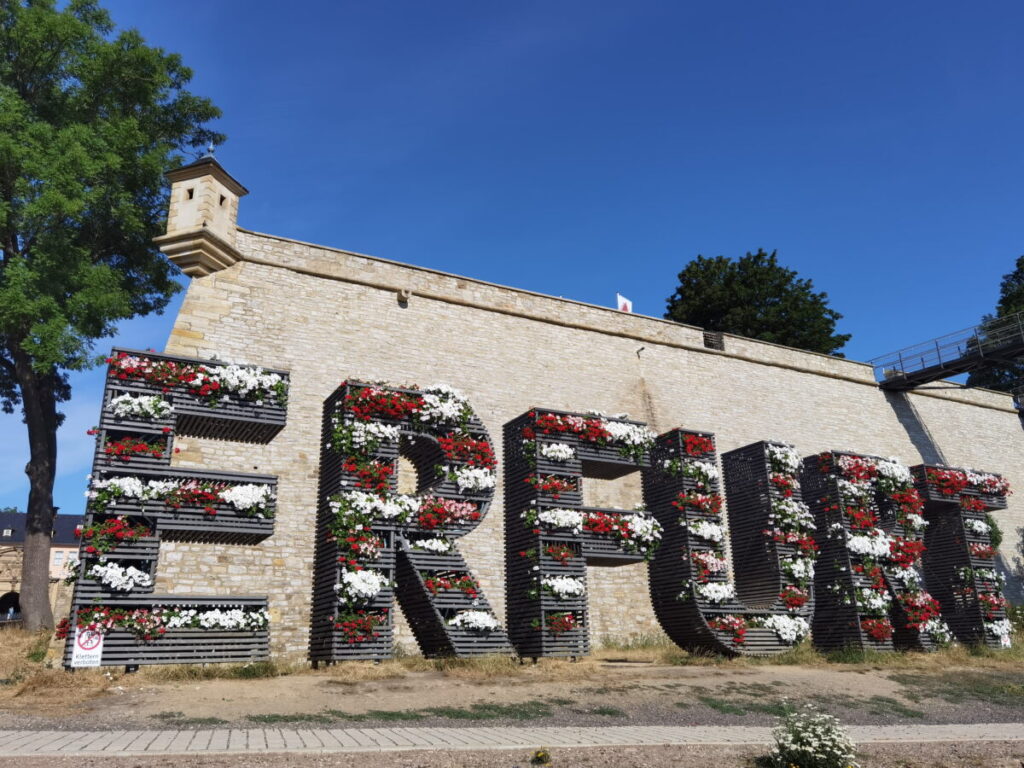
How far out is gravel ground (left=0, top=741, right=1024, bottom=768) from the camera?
5602 millimetres

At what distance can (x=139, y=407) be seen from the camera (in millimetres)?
11508

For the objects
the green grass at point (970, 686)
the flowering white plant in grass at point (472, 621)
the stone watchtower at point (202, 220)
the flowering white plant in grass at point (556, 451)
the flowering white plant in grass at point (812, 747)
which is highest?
the stone watchtower at point (202, 220)

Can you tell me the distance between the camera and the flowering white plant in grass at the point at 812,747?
6.31 metres

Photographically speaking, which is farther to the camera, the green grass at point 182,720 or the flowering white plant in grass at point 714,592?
the flowering white plant in grass at point 714,592

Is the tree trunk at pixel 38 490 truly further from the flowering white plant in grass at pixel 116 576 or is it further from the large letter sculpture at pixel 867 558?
the large letter sculpture at pixel 867 558

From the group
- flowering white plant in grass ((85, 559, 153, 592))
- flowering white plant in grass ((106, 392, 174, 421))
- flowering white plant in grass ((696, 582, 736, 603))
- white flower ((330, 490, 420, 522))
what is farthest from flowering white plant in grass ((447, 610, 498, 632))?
flowering white plant in grass ((106, 392, 174, 421))

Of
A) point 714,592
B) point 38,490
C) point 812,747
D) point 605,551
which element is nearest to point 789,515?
Result: point 714,592

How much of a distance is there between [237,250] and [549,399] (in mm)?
7100

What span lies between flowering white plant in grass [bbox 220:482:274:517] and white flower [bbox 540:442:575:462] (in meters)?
4.47

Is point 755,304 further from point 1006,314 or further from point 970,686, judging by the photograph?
point 970,686

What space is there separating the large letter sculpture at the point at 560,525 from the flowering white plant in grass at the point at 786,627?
256cm

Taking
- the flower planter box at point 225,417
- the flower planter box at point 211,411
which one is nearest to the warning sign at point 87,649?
the flower planter box at point 211,411

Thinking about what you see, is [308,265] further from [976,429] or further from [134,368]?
[976,429]

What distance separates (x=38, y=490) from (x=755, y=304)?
2530cm
